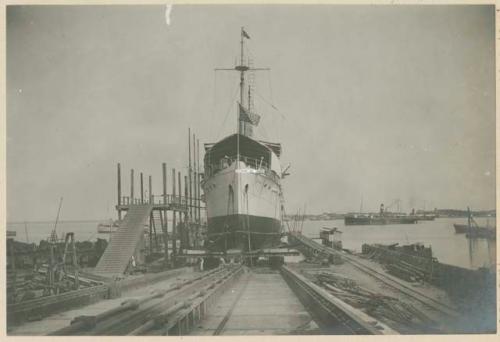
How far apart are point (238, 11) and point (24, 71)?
531 centimetres

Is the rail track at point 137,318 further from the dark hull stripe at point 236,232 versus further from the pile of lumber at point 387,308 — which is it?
the dark hull stripe at point 236,232

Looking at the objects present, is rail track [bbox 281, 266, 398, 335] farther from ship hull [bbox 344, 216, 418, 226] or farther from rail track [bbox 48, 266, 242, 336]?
ship hull [bbox 344, 216, 418, 226]

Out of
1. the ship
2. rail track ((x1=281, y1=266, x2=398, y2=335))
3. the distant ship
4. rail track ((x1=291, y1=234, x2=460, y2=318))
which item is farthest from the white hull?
the distant ship

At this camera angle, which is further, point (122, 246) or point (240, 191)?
point (240, 191)

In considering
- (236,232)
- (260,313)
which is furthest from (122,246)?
(260,313)

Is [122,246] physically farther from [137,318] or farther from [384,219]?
[384,219]

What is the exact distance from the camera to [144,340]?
6844 millimetres

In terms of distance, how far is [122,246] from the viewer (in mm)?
18000

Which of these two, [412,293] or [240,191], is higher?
[240,191]

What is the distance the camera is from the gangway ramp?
17.1 m

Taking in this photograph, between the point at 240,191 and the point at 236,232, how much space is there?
2247 millimetres

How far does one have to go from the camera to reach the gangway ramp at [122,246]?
56.2 ft

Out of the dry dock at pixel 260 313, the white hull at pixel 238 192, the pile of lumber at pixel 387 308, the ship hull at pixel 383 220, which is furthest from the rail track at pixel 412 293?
the ship hull at pixel 383 220

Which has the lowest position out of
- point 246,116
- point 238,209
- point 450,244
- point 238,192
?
point 450,244
